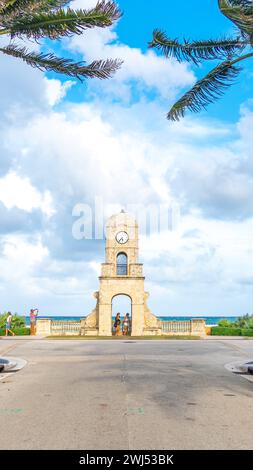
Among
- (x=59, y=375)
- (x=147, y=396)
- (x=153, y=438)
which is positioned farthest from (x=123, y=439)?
(x=59, y=375)

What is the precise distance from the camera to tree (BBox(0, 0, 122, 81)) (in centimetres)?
1276

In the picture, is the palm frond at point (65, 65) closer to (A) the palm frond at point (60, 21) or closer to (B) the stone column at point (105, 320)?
(A) the palm frond at point (60, 21)

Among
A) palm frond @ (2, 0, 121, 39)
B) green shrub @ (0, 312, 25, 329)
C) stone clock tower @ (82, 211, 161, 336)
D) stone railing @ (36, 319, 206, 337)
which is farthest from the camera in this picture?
stone clock tower @ (82, 211, 161, 336)

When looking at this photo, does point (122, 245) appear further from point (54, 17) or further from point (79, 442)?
point (79, 442)

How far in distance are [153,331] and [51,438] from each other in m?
33.3

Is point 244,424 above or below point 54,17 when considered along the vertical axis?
below

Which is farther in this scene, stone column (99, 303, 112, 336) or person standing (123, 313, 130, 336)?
person standing (123, 313, 130, 336)

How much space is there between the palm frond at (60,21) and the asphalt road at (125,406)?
29.6 ft

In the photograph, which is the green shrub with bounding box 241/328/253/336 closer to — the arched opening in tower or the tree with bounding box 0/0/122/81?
the arched opening in tower

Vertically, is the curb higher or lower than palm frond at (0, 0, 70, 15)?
lower

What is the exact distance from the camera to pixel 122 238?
41.7 metres

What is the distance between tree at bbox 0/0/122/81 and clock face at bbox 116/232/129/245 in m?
27.4

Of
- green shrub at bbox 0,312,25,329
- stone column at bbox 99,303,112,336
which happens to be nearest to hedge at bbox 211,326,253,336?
stone column at bbox 99,303,112,336

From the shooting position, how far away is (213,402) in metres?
9.99
